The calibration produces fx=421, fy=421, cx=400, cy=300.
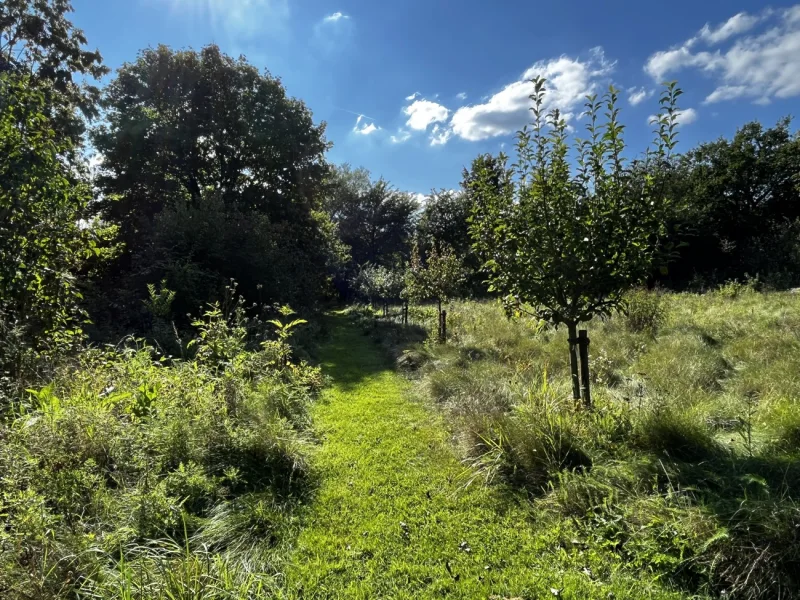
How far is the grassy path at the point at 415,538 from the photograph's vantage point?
2797 mm

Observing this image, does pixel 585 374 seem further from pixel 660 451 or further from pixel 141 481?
pixel 141 481

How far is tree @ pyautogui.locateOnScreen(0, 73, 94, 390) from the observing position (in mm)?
4141

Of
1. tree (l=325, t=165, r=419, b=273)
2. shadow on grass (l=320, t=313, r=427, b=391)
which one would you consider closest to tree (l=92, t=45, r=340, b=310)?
shadow on grass (l=320, t=313, r=427, b=391)

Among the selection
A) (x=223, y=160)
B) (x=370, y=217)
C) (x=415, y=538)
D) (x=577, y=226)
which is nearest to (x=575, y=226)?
(x=577, y=226)

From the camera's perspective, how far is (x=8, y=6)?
13.3 m

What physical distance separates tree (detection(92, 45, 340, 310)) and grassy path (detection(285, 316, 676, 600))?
35.4 ft

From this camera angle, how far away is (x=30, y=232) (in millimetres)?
4383

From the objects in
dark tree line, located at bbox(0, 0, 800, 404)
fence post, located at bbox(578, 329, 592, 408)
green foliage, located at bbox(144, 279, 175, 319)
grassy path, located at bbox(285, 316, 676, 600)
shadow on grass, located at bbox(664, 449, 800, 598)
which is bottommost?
grassy path, located at bbox(285, 316, 676, 600)

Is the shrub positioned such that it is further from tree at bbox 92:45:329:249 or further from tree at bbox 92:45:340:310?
tree at bbox 92:45:329:249

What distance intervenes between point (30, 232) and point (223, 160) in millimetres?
17975

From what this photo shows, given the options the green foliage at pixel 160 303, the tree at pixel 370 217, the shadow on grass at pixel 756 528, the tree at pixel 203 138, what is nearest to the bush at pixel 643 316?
the shadow on grass at pixel 756 528

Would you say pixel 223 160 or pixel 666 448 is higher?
pixel 223 160

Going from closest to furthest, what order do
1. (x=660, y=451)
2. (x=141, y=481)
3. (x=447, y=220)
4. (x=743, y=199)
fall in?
(x=141, y=481) < (x=660, y=451) < (x=743, y=199) < (x=447, y=220)

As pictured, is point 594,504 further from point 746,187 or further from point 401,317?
point 746,187
